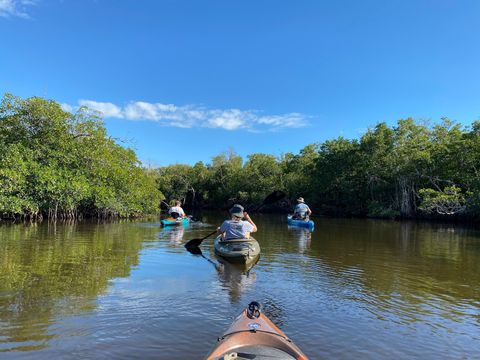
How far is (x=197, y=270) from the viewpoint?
10109 mm

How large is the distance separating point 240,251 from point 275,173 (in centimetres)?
4615

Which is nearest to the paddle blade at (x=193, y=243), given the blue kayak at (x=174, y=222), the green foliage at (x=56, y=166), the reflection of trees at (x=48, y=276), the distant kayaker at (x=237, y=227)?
the reflection of trees at (x=48, y=276)

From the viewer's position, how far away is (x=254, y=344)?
4.35m

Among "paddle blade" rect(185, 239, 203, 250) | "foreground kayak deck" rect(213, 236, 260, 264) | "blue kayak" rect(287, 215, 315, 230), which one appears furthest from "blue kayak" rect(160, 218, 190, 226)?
"foreground kayak deck" rect(213, 236, 260, 264)

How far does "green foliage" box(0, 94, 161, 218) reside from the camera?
2318 cm

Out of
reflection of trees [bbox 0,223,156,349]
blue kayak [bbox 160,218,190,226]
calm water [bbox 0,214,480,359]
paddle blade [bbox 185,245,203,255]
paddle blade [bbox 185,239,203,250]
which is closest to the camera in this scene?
calm water [bbox 0,214,480,359]

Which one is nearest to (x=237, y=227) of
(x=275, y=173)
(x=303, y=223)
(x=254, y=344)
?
(x=254, y=344)

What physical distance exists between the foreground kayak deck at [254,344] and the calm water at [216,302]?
2.47ft

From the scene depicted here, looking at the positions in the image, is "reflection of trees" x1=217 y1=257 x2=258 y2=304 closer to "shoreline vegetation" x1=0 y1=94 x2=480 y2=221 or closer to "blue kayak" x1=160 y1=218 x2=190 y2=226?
"blue kayak" x1=160 y1=218 x2=190 y2=226

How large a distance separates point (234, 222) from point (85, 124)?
20.3 meters

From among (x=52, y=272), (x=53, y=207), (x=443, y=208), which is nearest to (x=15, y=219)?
(x=53, y=207)

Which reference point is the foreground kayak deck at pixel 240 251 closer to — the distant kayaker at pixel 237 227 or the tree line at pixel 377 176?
the distant kayaker at pixel 237 227

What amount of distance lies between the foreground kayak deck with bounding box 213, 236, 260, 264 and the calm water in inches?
17.7

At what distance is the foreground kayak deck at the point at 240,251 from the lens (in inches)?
420
